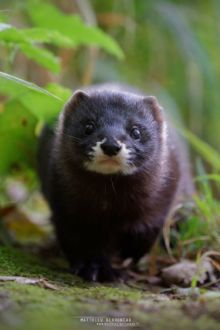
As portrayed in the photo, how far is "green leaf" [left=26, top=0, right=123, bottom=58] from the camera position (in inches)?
171

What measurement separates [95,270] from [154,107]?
1100 millimetres

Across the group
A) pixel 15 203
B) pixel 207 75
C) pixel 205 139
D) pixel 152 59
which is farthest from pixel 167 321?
pixel 205 139

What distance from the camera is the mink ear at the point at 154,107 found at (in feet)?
12.5

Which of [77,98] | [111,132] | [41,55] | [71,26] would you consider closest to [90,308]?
[111,132]

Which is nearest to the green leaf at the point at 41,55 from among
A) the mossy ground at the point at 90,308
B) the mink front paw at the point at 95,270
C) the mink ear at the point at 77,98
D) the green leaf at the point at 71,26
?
the mink ear at the point at 77,98

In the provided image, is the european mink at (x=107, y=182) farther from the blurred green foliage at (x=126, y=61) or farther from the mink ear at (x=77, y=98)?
the blurred green foliage at (x=126, y=61)

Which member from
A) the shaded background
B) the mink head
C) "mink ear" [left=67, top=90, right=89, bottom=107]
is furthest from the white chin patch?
the shaded background

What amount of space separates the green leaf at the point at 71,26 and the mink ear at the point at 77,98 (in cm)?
73

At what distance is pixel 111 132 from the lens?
325 cm

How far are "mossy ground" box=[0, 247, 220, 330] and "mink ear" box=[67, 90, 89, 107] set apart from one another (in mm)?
1193

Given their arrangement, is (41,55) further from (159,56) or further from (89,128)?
(159,56)

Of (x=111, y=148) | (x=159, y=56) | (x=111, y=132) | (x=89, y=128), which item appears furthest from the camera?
(x=159, y=56)

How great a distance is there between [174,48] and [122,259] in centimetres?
391

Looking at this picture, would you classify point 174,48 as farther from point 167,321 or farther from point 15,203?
point 167,321
